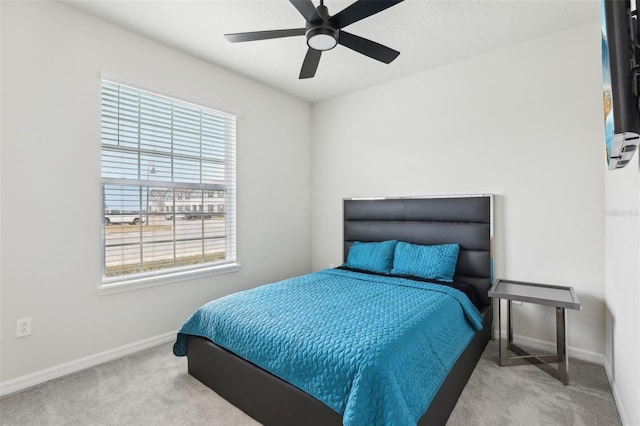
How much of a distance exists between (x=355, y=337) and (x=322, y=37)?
1.78 metres

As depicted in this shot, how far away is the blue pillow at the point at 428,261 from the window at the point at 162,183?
6.05 ft

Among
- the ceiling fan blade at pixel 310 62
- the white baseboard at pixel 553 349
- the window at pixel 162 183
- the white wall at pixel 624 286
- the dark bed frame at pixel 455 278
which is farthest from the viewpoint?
the window at pixel 162 183

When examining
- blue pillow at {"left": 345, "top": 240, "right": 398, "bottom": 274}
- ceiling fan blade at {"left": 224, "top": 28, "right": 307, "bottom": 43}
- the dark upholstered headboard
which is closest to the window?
ceiling fan blade at {"left": 224, "top": 28, "right": 307, "bottom": 43}

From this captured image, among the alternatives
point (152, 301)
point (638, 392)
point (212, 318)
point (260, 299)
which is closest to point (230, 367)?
point (212, 318)

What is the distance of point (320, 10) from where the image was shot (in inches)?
73.2

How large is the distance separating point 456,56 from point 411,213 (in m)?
1.61

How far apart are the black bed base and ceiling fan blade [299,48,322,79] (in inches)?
83.2

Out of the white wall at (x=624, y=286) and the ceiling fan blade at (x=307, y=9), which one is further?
the ceiling fan blade at (x=307, y=9)

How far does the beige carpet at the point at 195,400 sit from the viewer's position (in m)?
1.81

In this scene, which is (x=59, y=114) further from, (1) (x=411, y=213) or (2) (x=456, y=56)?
(2) (x=456, y=56)

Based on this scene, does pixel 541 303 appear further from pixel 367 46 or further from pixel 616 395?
pixel 367 46

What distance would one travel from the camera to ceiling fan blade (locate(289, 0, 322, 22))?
1.74 metres

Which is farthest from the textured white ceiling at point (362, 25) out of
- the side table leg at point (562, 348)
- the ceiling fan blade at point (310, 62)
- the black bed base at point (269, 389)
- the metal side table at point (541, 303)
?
the black bed base at point (269, 389)

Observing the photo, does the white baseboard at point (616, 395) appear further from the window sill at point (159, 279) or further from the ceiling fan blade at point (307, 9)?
the window sill at point (159, 279)
